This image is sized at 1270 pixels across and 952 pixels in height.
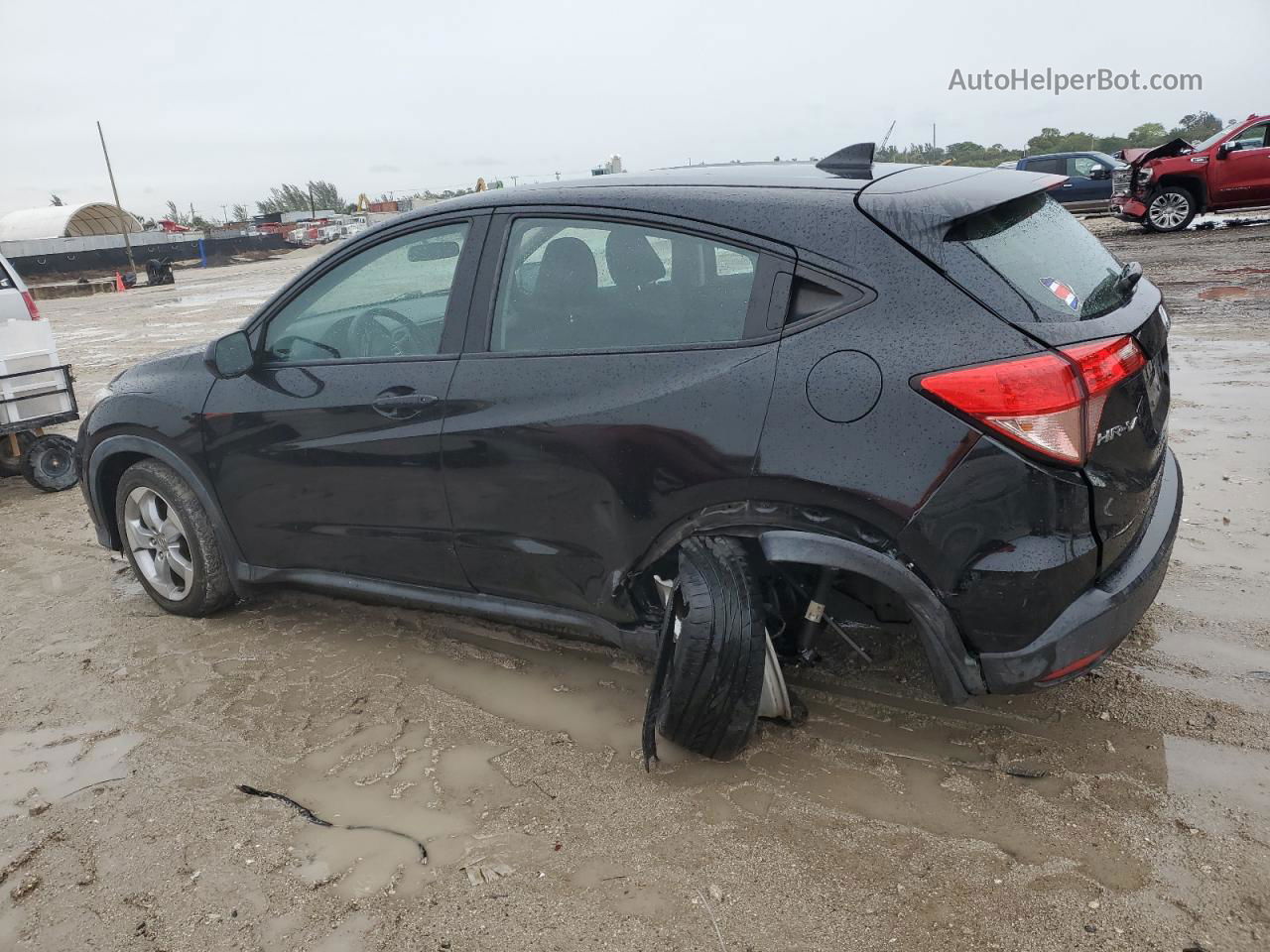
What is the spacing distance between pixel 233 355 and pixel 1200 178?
1687cm

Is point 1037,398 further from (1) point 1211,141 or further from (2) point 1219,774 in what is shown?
(1) point 1211,141

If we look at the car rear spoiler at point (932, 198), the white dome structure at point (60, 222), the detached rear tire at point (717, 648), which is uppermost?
the white dome structure at point (60, 222)

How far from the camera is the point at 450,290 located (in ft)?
11.0

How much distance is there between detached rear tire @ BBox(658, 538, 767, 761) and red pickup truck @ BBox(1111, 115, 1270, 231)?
16.5 m

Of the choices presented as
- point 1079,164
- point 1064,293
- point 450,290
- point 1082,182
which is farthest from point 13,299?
point 1079,164

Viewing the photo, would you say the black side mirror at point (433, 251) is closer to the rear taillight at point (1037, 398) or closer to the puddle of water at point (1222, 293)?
the rear taillight at point (1037, 398)

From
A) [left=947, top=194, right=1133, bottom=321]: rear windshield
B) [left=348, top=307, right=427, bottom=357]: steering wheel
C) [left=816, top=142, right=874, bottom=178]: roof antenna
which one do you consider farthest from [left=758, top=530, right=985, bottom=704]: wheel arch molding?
[left=348, top=307, right=427, bottom=357]: steering wheel

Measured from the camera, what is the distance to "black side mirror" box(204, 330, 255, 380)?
382 centimetres

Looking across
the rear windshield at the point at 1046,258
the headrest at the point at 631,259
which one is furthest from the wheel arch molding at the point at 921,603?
the headrest at the point at 631,259

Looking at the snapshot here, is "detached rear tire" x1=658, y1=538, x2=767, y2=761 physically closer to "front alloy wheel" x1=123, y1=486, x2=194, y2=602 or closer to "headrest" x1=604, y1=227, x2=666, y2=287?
"headrest" x1=604, y1=227, x2=666, y2=287

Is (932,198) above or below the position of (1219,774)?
above

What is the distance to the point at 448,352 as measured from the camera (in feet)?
10.9

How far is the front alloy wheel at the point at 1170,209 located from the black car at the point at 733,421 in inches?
618

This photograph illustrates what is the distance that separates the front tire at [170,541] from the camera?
4141 mm
